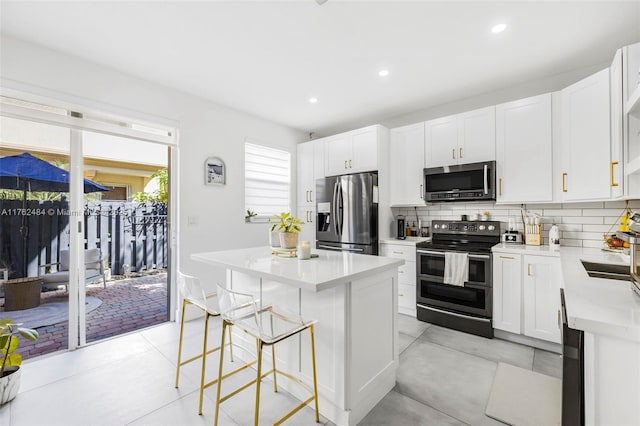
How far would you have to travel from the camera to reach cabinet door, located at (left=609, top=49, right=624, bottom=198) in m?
2.08

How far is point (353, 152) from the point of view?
392cm

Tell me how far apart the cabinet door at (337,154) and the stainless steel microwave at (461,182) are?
113 centimetres

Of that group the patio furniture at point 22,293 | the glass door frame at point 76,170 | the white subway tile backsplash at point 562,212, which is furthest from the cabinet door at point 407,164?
the patio furniture at point 22,293

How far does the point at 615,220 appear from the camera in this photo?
8.47 ft

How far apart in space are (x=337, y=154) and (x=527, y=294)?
2.78m

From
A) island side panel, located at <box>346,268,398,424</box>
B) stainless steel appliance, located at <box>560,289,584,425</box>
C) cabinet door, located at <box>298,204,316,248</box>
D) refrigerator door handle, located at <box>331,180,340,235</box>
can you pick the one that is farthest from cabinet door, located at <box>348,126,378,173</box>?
stainless steel appliance, located at <box>560,289,584,425</box>

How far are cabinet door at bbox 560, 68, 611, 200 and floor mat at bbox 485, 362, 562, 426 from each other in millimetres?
1578

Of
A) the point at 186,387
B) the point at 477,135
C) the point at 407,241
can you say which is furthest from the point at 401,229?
the point at 186,387

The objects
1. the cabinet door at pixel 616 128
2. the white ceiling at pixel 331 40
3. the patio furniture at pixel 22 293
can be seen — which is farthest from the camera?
the patio furniture at pixel 22 293

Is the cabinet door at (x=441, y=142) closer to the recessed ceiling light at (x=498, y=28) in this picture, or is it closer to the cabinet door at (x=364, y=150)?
the cabinet door at (x=364, y=150)

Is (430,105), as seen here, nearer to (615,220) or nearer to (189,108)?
(615,220)

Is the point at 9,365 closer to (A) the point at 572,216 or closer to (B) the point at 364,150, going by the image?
(B) the point at 364,150

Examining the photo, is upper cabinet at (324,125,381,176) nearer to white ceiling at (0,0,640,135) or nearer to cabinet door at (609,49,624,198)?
white ceiling at (0,0,640,135)

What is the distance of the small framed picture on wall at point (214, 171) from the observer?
11.3 feet
